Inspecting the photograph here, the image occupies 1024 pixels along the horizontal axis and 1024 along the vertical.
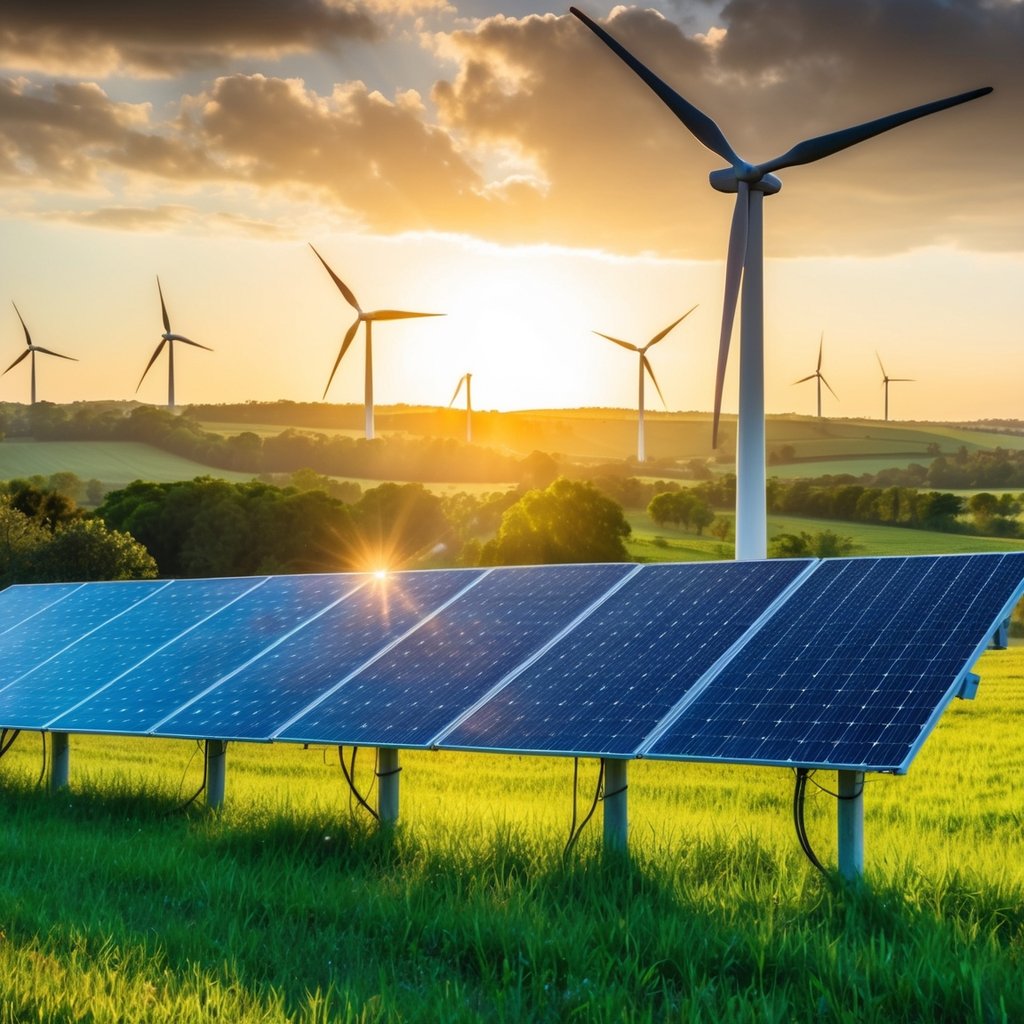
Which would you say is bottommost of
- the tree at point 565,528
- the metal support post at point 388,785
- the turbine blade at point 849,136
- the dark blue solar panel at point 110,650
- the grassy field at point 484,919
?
the grassy field at point 484,919

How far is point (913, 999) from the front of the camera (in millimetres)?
9102

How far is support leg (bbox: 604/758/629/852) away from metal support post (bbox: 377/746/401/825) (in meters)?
3.04

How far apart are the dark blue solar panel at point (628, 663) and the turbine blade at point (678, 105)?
21.3 m

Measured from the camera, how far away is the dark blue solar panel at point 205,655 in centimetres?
1652

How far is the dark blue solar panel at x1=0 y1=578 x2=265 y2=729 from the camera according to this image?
1808 cm

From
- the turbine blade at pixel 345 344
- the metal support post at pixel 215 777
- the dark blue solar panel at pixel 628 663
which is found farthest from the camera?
the turbine blade at pixel 345 344

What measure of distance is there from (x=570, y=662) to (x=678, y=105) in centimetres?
2405

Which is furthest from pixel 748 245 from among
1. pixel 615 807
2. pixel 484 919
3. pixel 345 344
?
pixel 345 344

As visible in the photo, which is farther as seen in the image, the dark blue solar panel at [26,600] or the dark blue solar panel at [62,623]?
the dark blue solar panel at [26,600]

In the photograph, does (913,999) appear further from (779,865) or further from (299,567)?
(299,567)

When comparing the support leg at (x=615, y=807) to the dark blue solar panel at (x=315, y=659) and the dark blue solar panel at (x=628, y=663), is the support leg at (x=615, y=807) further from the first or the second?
the dark blue solar panel at (x=315, y=659)

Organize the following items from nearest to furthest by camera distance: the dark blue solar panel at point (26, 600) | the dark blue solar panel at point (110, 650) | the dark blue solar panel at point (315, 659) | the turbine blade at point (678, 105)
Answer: the dark blue solar panel at point (315, 659) < the dark blue solar panel at point (110, 650) < the dark blue solar panel at point (26, 600) < the turbine blade at point (678, 105)

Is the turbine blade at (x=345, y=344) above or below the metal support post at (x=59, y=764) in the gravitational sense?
above

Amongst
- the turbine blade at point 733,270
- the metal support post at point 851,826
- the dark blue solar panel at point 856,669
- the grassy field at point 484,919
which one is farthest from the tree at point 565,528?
the metal support post at point 851,826
